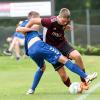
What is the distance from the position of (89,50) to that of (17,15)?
377 centimetres

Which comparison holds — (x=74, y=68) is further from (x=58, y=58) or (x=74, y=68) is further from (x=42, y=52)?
(x=42, y=52)

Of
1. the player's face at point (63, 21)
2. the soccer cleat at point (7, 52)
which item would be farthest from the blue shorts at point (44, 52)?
the soccer cleat at point (7, 52)

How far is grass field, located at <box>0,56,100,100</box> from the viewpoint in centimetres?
1297

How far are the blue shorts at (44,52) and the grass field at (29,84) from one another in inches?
29.8

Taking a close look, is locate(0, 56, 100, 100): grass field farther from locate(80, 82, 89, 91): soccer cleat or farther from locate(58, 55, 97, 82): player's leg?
locate(58, 55, 97, 82): player's leg

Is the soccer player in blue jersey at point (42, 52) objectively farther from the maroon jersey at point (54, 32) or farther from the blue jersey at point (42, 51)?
the maroon jersey at point (54, 32)

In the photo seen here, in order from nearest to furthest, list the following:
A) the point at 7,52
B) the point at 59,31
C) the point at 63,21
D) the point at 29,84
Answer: the point at 63,21
the point at 59,31
the point at 29,84
the point at 7,52

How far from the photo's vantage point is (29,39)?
13531 millimetres

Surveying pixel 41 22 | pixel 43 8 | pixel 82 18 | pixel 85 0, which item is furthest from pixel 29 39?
pixel 85 0

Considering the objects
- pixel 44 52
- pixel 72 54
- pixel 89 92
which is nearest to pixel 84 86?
pixel 89 92

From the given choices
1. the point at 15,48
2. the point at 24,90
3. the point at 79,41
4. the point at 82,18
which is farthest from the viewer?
the point at 82,18

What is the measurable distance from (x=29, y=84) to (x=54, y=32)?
9.24 feet

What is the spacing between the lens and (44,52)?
13.3 m

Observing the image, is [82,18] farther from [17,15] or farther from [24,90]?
[24,90]
